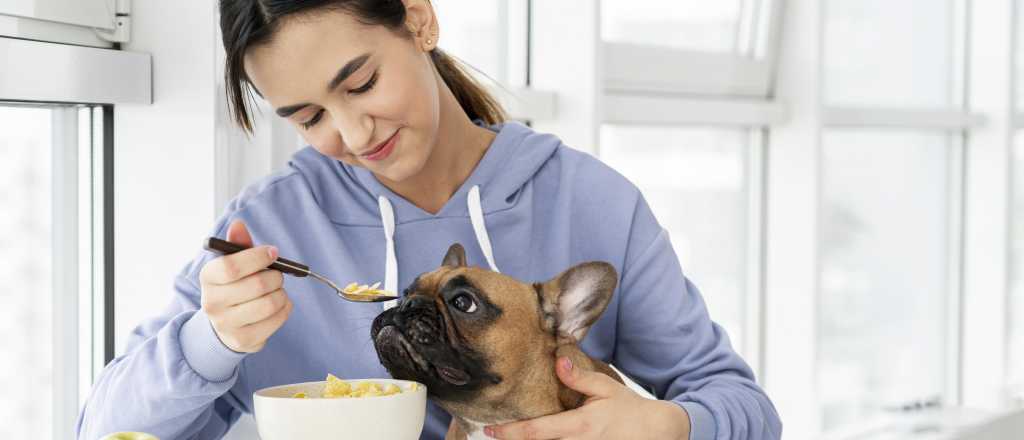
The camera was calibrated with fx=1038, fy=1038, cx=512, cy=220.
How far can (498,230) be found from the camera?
3.73ft

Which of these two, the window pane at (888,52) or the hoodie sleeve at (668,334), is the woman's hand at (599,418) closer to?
the hoodie sleeve at (668,334)

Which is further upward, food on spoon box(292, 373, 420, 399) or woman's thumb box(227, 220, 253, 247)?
woman's thumb box(227, 220, 253, 247)

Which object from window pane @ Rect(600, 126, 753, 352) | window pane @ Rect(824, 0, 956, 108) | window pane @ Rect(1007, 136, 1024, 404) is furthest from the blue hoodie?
window pane @ Rect(1007, 136, 1024, 404)

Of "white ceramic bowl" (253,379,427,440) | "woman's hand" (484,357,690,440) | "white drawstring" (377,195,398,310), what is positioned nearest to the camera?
"white ceramic bowl" (253,379,427,440)

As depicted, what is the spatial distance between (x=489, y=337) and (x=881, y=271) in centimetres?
210

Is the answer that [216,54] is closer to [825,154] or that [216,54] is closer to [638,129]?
[638,129]

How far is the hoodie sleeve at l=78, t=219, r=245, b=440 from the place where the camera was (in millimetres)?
908

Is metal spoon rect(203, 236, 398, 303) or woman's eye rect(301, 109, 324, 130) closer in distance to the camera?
metal spoon rect(203, 236, 398, 303)

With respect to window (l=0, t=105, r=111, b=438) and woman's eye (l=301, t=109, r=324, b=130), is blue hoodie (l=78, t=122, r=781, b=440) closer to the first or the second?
woman's eye (l=301, t=109, r=324, b=130)

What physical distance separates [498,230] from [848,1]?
1638 millimetres

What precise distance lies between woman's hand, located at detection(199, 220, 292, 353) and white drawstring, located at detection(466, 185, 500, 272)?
0.92ft

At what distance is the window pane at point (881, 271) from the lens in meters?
2.56

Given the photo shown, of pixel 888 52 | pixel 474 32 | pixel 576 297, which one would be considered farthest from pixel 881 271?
pixel 576 297

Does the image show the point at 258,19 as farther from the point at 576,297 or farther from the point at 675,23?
the point at 675,23
